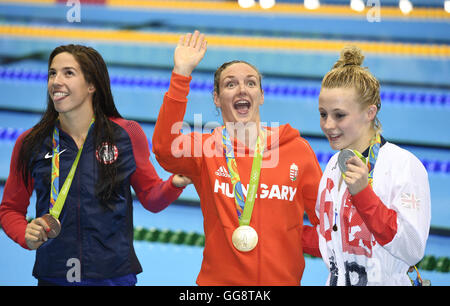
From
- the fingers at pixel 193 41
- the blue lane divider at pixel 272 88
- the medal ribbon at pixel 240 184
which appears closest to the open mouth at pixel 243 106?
the medal ribbon at pixel 240 184

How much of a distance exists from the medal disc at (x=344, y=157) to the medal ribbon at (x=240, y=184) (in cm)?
35

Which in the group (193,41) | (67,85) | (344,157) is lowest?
(344,157)

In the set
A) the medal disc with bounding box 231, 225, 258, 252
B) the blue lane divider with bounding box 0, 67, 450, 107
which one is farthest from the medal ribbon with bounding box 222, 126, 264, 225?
the blue lane divider with bounding box 0, 67, 450, 107

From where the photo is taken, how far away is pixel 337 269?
6.58ft

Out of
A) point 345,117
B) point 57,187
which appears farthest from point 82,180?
point 345,117

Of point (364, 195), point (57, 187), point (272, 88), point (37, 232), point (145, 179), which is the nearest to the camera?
point (364, 195)

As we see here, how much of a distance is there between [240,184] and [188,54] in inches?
16.7

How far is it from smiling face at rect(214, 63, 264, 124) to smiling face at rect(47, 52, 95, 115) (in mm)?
463

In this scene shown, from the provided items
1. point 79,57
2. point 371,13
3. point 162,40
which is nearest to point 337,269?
point 79,57

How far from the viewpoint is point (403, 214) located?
1890mm

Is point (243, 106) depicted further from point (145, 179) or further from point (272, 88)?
point (272, 88)

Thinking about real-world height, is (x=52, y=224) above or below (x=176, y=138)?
below

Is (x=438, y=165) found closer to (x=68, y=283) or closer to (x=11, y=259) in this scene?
(x=11, y=259)

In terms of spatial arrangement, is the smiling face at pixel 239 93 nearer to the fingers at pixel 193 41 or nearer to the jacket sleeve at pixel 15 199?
the fingers at pixel 193 41
